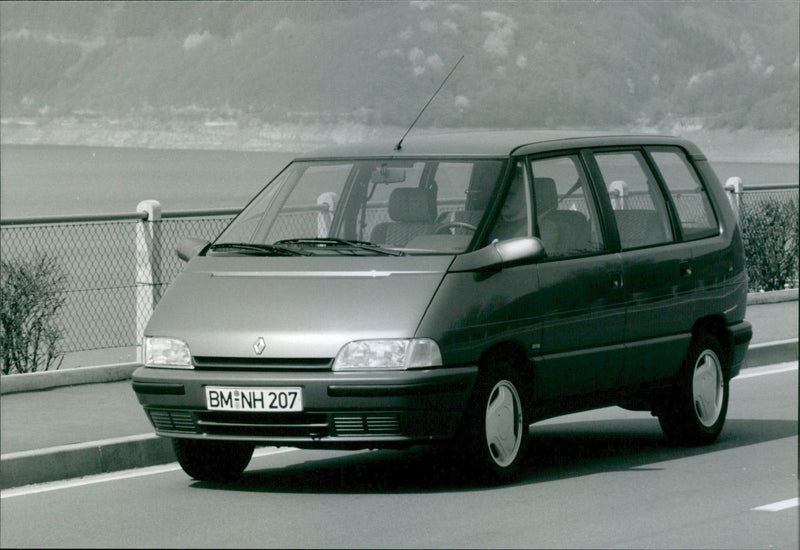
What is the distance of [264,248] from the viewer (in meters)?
8.93

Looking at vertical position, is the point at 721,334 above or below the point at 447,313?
below

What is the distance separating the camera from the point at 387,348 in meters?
8.13

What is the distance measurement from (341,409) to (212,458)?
3.84 ft

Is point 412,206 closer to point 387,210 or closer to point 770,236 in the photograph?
point 387,210

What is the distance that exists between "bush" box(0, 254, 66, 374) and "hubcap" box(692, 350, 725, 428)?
18.0ft

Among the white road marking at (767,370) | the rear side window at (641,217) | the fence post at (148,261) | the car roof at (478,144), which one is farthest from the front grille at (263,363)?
the white road marking at (767,370)

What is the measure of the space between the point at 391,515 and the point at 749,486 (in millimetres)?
2010

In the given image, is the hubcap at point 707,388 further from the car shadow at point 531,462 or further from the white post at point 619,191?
the white post at point 619,191

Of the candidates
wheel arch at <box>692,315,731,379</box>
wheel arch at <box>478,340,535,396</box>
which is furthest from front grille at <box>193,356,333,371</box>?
wheel arch at <box>692,315,731,379</box>

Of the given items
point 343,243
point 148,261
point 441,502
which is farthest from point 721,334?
point 148,261

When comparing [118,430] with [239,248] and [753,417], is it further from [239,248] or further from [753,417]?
[753,417]

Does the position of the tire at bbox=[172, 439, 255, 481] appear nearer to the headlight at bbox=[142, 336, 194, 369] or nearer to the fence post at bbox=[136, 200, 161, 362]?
the headlight at bbox=[142, 336, 194, 369]

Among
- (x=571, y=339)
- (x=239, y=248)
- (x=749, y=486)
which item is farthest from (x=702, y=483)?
(x=239, y=248)

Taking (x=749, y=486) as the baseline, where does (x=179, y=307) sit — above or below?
above
